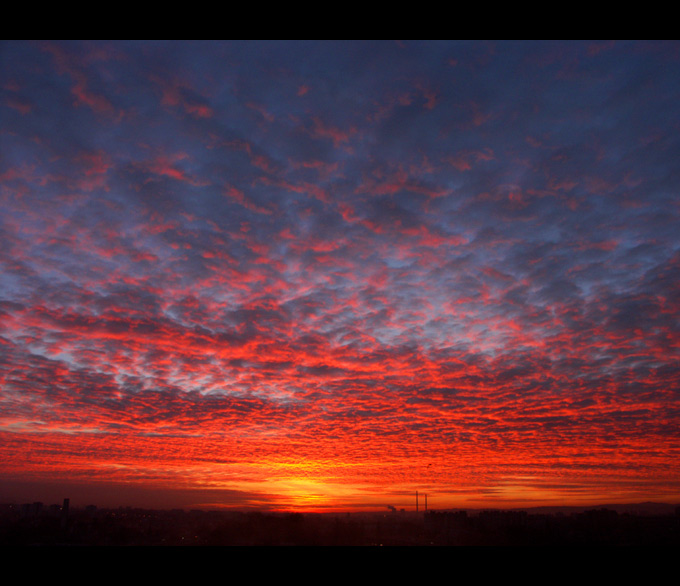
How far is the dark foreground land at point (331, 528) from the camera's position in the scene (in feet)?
12.0

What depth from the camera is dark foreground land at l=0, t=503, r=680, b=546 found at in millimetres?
3650

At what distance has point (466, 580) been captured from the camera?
1841mm

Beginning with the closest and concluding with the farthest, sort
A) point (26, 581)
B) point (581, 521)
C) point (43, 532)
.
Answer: point (26, 581)
point (43, 532)
point (581, 521)

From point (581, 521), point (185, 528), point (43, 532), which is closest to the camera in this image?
point (43, 532)

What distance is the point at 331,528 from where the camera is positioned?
5.73 m

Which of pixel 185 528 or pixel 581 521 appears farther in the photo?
pixel 185 528

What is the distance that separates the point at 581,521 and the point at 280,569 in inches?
155
